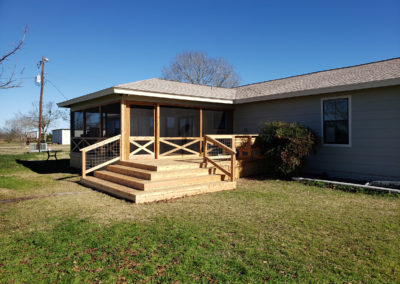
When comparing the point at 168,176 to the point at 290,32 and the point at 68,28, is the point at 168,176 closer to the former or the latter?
the point at 68,28

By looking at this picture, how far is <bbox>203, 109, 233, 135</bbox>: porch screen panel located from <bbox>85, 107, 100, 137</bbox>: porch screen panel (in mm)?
4132

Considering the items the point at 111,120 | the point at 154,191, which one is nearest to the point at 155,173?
the point at 154,191

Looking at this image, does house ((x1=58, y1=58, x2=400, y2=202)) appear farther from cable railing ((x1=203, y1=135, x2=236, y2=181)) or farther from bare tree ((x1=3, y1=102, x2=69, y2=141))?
bare tree ((x1=3, y1=102, x2=69, y2=141))

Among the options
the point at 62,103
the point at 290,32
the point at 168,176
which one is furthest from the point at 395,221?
the point at 290,32

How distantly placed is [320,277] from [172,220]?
239 centimetres

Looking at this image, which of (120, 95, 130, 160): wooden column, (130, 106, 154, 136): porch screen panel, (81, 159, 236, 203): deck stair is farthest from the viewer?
(130, 106, 154, 136): porch screen panel

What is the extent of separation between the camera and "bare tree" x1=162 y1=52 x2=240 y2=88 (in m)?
28.5

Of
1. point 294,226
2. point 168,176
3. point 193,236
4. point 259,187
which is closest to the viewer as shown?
point 193,236

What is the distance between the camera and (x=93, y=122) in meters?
10.8

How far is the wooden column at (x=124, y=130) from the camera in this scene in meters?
8.54

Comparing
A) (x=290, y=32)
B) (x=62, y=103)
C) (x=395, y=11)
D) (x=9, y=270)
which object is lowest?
(x=9, y=270)

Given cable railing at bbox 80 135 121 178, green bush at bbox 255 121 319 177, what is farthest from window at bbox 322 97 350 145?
cable railing at bbox 80 135 121 178

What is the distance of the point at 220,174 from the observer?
7594mm

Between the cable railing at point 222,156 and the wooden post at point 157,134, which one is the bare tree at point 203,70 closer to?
the wooden post at point 157,134
